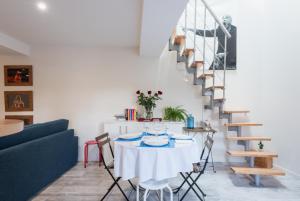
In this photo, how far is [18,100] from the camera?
441cm

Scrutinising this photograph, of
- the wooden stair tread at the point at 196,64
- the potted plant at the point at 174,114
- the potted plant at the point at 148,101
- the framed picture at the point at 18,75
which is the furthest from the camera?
the framed picture at the point at 18,75

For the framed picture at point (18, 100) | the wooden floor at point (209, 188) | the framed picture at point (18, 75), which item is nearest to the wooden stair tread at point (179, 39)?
the wooden floor at point (209, 188)

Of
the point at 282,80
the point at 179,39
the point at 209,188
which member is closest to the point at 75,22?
the point at 179,39

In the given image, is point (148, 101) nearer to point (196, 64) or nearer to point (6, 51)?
point (196, 64)

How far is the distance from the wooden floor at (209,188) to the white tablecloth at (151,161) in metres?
0.75

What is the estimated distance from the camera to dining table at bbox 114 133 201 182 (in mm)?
2053

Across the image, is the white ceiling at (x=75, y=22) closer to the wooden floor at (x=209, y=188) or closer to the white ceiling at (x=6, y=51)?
the white ceiling at (x=6, y=51)

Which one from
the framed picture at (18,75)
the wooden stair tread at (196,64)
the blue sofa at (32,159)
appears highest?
the wooden stair tread at (196,64)

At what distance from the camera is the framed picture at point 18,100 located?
4402mm

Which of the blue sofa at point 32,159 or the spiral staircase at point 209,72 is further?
the spiral staircase at point 209,72

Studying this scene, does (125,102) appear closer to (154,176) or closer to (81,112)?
(81,112)

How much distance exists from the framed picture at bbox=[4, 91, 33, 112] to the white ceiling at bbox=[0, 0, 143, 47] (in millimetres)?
1161

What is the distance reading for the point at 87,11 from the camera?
8.96 feet

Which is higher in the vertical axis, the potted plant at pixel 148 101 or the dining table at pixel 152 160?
the potted plant at pixel 148 101
